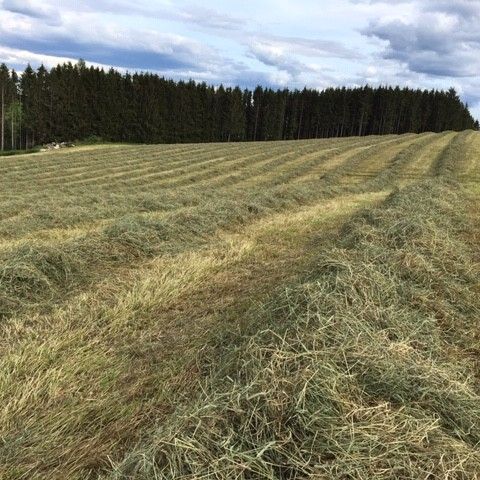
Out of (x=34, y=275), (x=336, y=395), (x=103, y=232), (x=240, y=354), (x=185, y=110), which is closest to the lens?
(x=336, y=395)

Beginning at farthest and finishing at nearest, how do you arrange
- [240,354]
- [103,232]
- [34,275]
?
[103,232], [34,275], [240,354]

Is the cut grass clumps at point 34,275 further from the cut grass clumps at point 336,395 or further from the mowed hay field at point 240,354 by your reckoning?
the cut grass clumps at point 336,395

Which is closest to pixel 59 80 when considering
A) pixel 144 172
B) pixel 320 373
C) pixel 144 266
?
pixel 144 172

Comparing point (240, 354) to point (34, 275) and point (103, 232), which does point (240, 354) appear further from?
point (103, 232)

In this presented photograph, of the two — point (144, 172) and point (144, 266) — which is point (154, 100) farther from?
point (144, 266)

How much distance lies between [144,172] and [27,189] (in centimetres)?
719

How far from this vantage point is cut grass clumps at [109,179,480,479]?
284 centimetres

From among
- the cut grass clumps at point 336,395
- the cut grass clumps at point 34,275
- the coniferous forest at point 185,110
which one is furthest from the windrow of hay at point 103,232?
the coniferous forest at point 185,110

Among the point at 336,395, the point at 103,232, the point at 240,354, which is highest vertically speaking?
the point at 336,395

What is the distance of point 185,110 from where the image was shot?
80.5 meters

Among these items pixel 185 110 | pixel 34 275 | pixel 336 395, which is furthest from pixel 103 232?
pixel 185 110

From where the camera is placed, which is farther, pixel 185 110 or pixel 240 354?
pixel 185 110

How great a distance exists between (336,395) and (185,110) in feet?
266

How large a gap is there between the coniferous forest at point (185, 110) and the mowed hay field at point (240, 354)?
6495cm
